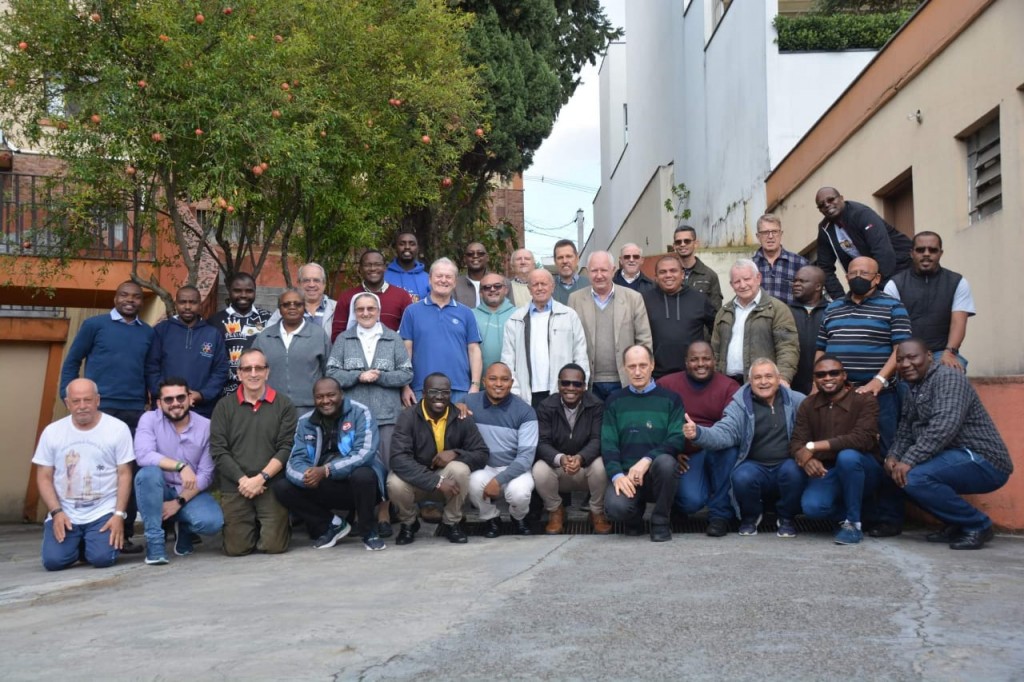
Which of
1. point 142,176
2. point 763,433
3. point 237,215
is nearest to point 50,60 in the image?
point 142,176

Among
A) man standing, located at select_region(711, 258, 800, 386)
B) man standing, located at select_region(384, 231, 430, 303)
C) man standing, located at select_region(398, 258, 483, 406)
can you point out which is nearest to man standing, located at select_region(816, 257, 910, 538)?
man standing, located at select_region(711, 258, 800, 386)

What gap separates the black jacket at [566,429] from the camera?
30.4 ft

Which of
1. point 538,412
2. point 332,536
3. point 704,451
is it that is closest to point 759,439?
point 704,451

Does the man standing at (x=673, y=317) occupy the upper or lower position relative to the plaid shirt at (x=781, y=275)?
lower

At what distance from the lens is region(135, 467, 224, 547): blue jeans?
873cm

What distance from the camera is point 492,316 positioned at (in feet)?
33.6

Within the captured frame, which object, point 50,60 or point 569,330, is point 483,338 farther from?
point 50,60

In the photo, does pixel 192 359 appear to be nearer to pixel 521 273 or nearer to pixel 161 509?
pixel 161 509

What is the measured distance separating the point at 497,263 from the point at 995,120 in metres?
14.9

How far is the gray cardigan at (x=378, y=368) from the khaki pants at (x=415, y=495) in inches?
23.3

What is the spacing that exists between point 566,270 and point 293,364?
2741 millimetres

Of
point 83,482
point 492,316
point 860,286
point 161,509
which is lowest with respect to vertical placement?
point 161,509

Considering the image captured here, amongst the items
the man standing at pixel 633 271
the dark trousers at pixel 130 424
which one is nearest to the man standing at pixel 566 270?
the man standing at pixel 633 271

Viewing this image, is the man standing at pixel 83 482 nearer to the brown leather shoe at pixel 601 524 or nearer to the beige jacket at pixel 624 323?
the brown leather shoe at pixel 601 524
